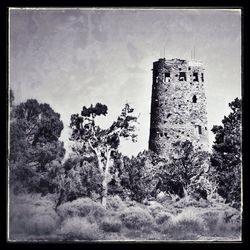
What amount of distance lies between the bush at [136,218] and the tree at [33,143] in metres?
1.74

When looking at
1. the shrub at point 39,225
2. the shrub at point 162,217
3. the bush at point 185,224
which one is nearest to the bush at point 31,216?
the shrub at point 39,225

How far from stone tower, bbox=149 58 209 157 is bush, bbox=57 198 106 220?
Answer: 5.62 ft

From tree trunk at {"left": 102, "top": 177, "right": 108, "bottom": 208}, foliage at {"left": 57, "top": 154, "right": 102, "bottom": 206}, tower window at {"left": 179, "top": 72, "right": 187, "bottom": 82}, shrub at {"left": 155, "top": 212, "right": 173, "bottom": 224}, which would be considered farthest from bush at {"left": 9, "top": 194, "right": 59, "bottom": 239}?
tower window at {"left": 179, "top": 72, "right": 187, "bottom": 82}

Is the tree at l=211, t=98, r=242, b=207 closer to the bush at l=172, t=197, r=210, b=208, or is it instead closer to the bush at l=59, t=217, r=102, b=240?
the bush at l=172, t=197, r=210, b=208

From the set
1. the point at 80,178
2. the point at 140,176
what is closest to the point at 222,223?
the point at 140,176

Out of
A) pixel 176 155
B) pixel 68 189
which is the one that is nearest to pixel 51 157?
pixel 68 189

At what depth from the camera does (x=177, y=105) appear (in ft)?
43.1

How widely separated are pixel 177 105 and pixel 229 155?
1553mm

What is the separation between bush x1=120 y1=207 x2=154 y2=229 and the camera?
12617mm

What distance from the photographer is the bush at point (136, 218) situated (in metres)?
12.6

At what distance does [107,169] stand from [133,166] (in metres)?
0.56

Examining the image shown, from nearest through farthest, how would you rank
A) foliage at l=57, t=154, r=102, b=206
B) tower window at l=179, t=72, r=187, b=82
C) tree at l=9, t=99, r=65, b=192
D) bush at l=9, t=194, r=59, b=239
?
1. bush at l=9, t=194, r=59, b=239
2. tree at l=9, t=99, r=65, b=192
3. foliage at l=57, t=154, r=102, b=206
4. tower window at l=179, t=72, r=187, b=82

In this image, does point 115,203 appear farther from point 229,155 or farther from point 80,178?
point 229,155

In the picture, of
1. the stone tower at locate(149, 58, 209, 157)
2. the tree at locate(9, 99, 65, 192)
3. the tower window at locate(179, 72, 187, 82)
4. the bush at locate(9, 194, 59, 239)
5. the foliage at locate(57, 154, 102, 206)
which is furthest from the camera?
the tower window at locate(179, 72, 187, 82)
